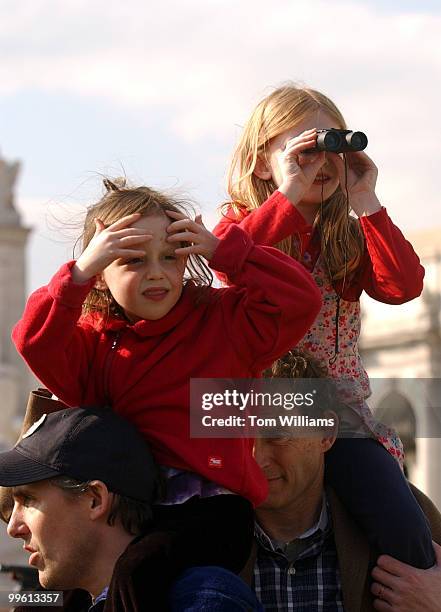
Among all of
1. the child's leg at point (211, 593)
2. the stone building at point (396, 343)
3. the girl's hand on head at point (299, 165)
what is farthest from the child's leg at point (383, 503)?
the stone building at point (396, 343)

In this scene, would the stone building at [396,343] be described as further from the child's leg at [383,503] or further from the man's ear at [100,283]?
the man's ear at [100,283]

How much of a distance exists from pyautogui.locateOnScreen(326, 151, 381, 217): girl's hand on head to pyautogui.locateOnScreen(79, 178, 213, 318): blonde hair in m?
0.64

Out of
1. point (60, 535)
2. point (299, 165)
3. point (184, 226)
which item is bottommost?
point (60, 535)

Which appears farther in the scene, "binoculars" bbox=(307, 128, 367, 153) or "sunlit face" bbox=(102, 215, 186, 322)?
"binoculars" bbox=(307, 128, 367, 153)

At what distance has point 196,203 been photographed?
576 cm

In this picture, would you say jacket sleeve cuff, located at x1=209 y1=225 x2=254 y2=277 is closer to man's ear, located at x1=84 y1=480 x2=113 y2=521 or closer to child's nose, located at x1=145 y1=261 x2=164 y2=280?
child's nose, located at x1=145 y1=261 x2=164 y2=280

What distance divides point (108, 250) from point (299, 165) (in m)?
0.87

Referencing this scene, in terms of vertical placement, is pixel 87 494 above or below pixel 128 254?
below

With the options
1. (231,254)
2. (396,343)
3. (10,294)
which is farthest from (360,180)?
(10,294)

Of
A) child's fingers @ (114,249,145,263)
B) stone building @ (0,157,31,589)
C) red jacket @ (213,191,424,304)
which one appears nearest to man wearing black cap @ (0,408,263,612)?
child's fingers @ (114,249,145,263)

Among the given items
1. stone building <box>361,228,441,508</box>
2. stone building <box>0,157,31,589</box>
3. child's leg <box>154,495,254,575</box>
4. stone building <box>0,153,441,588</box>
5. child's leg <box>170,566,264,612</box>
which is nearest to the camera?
child's leg <box>170,566,264,612</box>

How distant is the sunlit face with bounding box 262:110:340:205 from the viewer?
20.2 ft

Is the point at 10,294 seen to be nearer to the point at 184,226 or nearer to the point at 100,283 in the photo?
the point at 100,283

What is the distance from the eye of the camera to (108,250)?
17.5 feet
